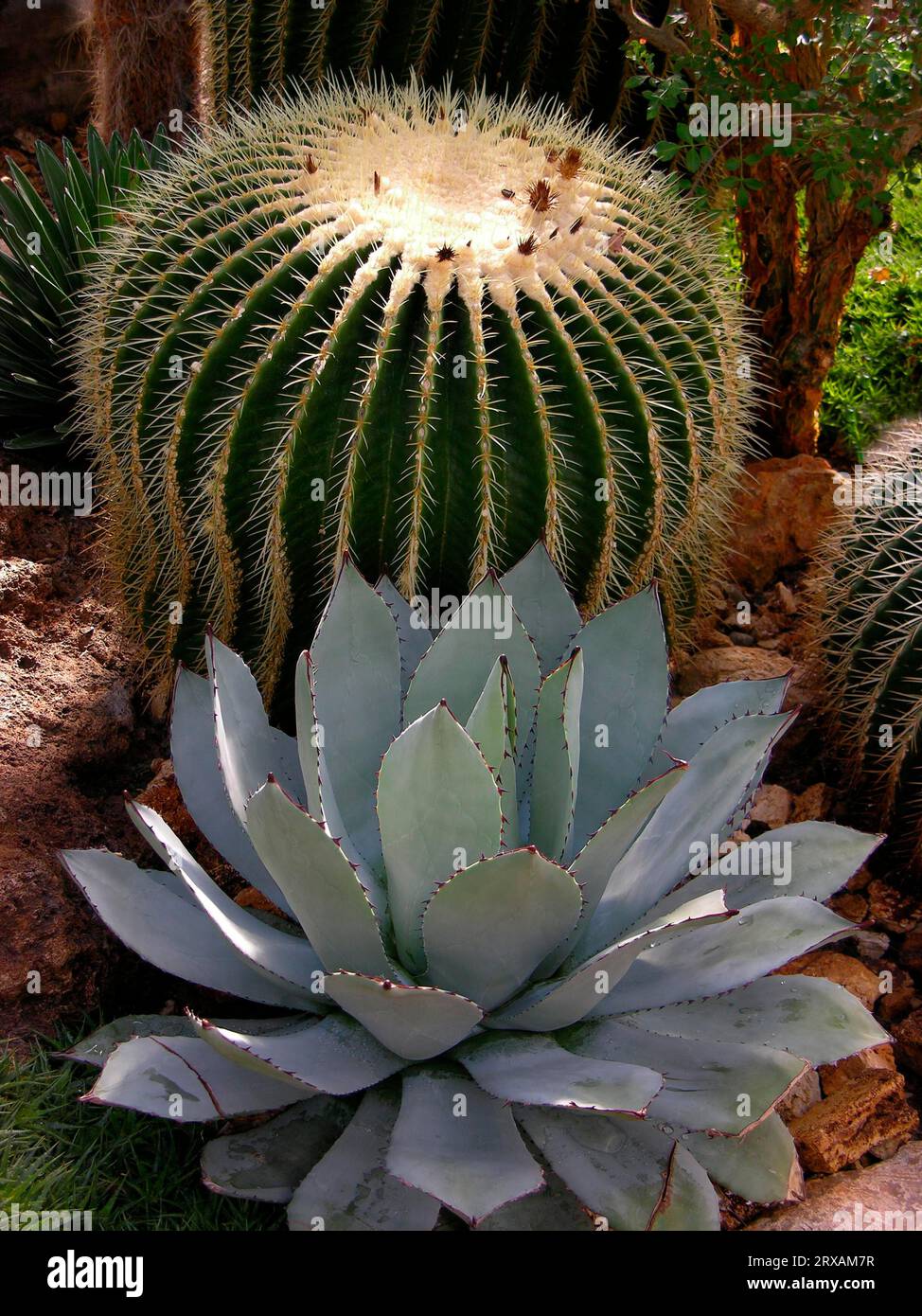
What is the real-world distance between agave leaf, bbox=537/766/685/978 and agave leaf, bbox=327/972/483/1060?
239 millimetres

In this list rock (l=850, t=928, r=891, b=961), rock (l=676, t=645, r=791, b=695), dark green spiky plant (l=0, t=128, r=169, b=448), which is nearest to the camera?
rock (l=850, t=928, r=891, b=961)

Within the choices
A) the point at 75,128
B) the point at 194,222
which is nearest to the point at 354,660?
the point at 194,222

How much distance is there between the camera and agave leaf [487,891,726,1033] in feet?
5.69

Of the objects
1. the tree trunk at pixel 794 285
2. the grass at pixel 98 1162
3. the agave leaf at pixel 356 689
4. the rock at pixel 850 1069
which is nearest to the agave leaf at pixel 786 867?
the rock at pixel 850 1069

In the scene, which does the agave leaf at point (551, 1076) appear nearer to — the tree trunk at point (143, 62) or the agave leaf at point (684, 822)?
the agave leaf at point (684, 822)

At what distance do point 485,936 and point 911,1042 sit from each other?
3.42 ft

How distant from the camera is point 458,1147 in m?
1.73

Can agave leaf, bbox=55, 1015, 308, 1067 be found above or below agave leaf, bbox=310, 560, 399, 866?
below

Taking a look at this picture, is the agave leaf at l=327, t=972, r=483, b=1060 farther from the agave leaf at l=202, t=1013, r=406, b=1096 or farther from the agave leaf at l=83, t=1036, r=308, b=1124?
the agave leaf at l=83, t=1036, r=308, b=1124

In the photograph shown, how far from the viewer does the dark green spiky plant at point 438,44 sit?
3.87 m

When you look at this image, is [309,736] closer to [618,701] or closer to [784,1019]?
[618,701]

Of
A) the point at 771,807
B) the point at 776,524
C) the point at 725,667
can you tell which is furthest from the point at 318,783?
the point at 776,524

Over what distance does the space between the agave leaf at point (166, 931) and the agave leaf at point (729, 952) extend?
1.72 ft

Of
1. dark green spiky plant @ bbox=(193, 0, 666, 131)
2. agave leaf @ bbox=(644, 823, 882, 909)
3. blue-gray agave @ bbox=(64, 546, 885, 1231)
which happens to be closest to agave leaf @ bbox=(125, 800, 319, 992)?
blue-gray agave @ bbox=(64, 546, 885, 1231)
